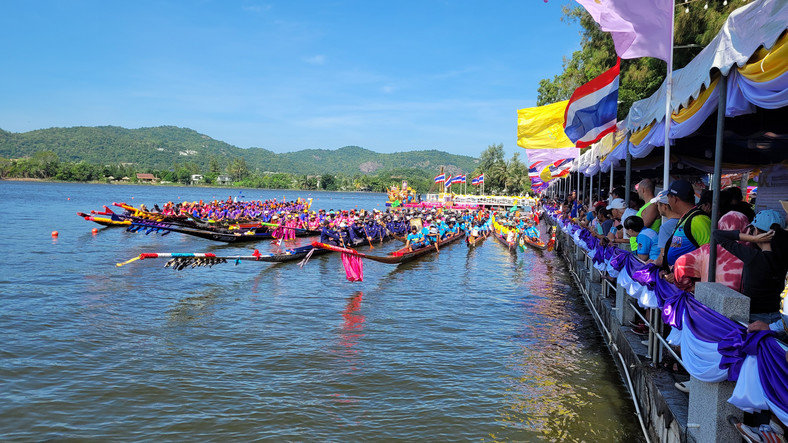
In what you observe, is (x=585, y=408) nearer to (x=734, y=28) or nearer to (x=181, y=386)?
(x=734, y=28)

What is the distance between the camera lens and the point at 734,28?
414 centimetres

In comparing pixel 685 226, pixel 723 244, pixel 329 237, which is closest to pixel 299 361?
pixel 685 226

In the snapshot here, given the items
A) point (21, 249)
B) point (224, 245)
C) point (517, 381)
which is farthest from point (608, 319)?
point (21, 249)

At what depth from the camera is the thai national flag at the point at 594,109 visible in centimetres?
920

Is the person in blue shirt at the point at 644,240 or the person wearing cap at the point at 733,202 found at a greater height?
the person wearing cap at the point at 733,202

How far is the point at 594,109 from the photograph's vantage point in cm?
954

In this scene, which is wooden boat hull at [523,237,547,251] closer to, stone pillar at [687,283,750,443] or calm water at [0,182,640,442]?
calm water at [0,182,640,442]

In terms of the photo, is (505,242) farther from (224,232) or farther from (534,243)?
(224,232)

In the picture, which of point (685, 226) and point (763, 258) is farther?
point (685, 226)

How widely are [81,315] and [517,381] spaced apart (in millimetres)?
9842

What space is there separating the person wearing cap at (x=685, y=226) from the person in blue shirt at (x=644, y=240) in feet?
1.59

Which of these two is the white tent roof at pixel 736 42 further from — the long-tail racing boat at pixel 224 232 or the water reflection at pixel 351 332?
the long-tail racing boat at pixel 224 232

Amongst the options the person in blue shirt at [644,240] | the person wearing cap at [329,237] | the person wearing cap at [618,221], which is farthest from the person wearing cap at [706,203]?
the person wearing cap at [329,237]

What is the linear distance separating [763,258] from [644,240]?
7.19 ft
